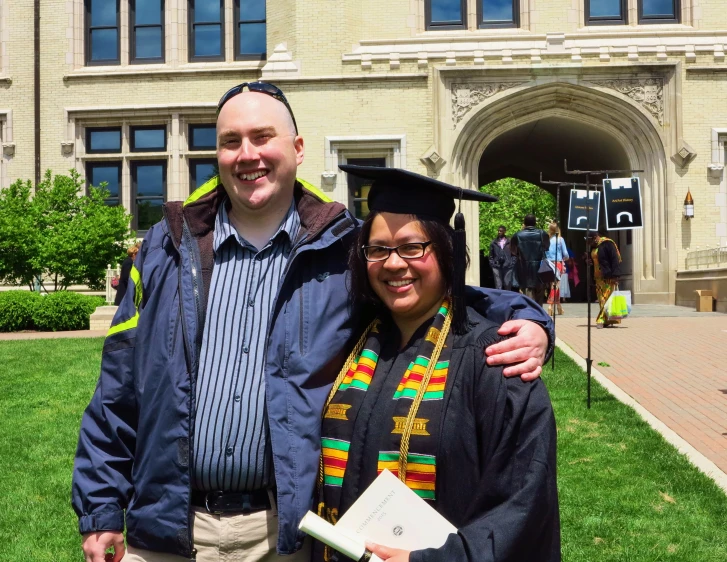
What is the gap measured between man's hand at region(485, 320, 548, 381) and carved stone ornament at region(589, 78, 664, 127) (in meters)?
19.5

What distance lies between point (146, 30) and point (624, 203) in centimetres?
1932

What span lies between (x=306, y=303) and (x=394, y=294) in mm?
327

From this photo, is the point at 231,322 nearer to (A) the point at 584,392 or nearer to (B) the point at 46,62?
(A) the point at 584,392

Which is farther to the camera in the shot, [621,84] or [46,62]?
[46,62]

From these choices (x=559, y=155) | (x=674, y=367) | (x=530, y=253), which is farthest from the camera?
(x=559, y=155)

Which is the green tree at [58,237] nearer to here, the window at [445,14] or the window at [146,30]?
the window at [146,30]

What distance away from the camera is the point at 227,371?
239 centimetres

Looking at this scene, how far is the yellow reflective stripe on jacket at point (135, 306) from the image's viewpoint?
2.45m

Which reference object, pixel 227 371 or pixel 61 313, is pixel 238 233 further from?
pixel 61 313

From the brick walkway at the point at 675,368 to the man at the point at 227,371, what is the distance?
4.40 metres

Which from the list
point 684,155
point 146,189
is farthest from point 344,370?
point 146,189

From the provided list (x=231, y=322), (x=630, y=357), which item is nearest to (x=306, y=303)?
(x=231, y=322)

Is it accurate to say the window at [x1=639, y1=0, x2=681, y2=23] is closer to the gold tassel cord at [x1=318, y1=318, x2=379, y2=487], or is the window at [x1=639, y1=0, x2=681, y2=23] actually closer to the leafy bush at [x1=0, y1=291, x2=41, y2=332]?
the leafy bush at [x1=0, y1=291, x2=41, y2=332]

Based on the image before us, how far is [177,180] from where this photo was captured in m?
23.5
